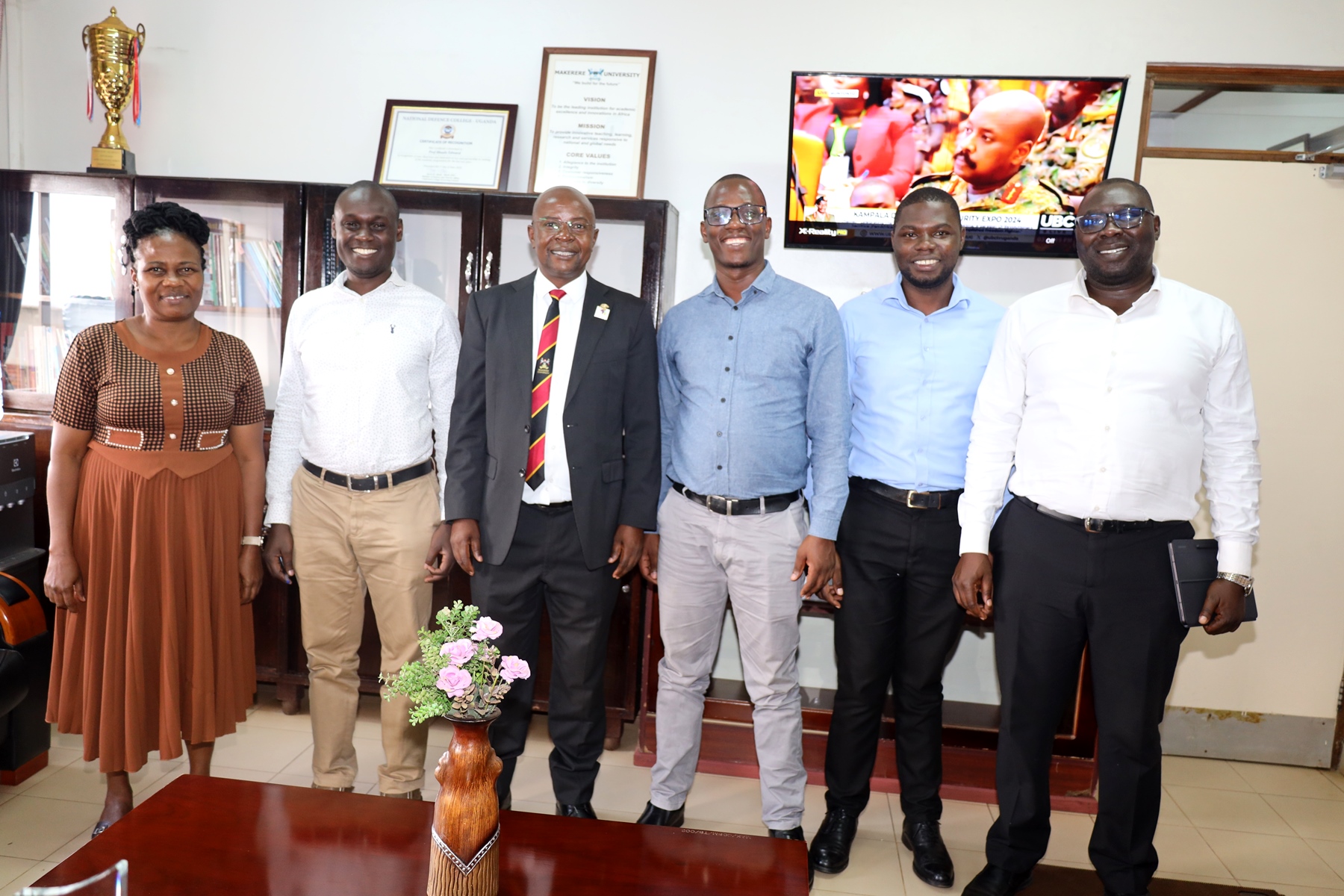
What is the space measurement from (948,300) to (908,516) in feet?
1.97

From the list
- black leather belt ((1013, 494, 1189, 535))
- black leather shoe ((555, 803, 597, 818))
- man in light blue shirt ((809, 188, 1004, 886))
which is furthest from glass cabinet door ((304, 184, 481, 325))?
black leather belt ((1013, 494, 1189, 535))

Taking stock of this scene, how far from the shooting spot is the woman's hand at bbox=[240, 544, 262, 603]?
2.53 m

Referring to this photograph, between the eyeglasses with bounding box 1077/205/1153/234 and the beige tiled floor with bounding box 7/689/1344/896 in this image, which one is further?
the beige tiled floor with bounding box 7/689/1344/896

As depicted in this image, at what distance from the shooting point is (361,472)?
97.6 inches

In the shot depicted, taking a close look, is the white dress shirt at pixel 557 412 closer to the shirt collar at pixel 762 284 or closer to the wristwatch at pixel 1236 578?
the shirt collar at pixel 762 284

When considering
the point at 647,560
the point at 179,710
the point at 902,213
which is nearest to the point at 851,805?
the point at 647,560

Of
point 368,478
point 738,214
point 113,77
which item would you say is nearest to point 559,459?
point 368,478

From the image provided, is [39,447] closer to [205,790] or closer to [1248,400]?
[205,790]

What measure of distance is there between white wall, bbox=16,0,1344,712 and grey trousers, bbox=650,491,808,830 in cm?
131

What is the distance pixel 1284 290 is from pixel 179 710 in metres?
3.82

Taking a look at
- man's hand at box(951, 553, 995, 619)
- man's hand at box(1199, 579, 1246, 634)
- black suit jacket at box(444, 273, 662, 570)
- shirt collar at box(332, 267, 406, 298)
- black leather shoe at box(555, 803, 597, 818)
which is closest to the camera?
man's hand at box(1199, 579, 1246, 634)

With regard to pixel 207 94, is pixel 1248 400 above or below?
below

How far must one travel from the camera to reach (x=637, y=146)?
130 inches

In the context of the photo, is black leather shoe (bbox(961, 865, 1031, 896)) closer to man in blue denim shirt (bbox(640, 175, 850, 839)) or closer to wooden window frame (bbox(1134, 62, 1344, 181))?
man in blue denim shirt (bbox(640, 175, 850, 839))
